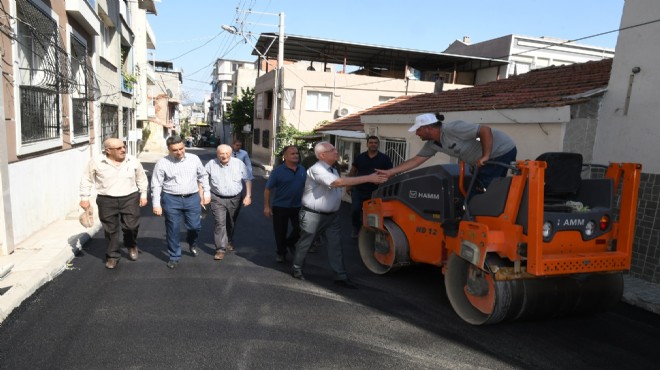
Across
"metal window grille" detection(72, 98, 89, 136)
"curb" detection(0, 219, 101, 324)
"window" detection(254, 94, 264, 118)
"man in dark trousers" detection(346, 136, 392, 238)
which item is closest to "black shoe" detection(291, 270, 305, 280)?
"man in dark trousers" detection(346, 136, 392, 238)

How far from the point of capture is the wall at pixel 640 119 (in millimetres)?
5316

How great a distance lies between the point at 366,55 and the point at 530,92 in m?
18.2

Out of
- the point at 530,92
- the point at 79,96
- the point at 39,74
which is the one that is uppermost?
the point at 530,92

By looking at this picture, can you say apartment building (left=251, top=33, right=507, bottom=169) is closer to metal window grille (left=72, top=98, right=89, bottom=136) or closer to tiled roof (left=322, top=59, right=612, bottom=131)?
tiled roof (left=322, top=59, right=612, bottom=131)

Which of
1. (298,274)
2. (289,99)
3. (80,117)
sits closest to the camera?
(298,274)

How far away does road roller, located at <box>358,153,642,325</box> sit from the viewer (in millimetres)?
3455

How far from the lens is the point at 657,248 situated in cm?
526

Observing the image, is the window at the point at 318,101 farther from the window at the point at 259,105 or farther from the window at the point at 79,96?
the window at the point at 79,96

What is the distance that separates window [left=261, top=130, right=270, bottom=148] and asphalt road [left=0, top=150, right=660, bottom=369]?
2231cm

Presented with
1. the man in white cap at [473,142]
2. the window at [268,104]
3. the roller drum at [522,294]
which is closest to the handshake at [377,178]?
the man in white cap at [473,142]

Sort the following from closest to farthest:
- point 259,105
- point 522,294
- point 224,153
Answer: point 522,294 < point 224,153 < point 259,105

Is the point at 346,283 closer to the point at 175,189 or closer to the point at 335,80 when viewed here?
the point at 175,189

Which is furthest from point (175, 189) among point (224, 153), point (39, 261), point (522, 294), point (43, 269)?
point (522, 294)

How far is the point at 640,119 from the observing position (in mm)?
5504
